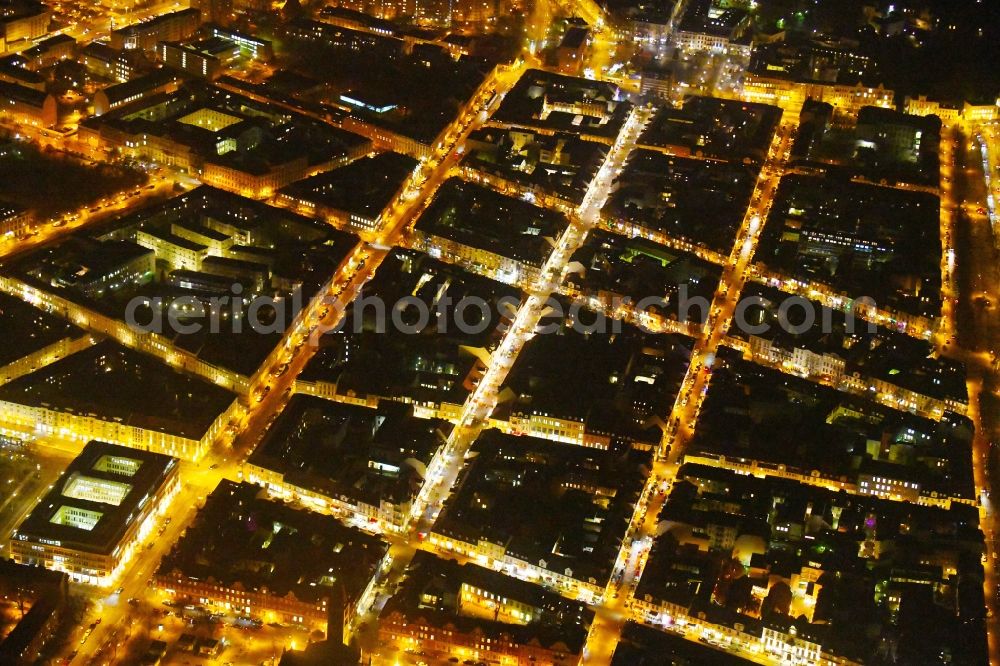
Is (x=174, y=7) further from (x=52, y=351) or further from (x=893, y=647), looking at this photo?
(x=893, y=647)

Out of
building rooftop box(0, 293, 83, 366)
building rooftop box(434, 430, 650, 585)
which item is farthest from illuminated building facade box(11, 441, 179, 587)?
building rooftop box(434, 430, 650, 585)

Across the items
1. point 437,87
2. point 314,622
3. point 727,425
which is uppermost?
point 437,87

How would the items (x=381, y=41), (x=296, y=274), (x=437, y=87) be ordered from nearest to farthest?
1. (x=296, y=274)
2. (x=437, y=87)
3. (x=381, y=41)

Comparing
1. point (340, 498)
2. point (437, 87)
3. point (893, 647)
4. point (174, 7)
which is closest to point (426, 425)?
point (340, 498)

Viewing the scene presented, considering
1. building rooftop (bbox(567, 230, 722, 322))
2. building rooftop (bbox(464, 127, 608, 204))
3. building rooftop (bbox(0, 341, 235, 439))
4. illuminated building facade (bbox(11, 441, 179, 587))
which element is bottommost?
illuminated building facade (bbox(11, 441, 179, 587))

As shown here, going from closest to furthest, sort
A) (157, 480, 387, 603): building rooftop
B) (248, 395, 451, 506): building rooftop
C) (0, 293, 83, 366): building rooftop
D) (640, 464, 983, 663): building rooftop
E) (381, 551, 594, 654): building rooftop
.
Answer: (381, 551, 594, 654): building rooftop
(157, 480, 387, 603): building rooftop
(640, 464, 983, 663): building rooftop
(248, 395, 451, 506): building rooftop
(0, 293, 83, 366): building rooftop

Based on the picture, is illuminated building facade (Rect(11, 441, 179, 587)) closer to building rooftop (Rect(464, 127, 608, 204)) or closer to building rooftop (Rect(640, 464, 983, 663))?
building rooftop (Rect(640, 464, 983, 663))

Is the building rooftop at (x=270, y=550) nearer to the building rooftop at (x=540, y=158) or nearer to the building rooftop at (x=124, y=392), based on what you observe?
the building rooftop at (x=124, y=392)

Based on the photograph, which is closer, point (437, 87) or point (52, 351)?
point (52, 351)

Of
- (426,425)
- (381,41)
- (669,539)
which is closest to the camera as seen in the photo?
(669,539)
